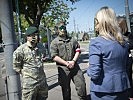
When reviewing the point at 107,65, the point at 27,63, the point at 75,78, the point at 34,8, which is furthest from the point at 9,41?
the point at 34,8

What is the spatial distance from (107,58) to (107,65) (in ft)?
0.28

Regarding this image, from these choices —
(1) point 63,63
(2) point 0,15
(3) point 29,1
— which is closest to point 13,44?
(2) point 0,15

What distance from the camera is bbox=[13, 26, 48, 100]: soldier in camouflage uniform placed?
17.7ft

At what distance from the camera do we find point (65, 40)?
6.53 meters

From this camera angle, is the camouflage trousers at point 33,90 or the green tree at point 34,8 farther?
the green tree at point 34,8

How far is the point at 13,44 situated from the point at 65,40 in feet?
4.11

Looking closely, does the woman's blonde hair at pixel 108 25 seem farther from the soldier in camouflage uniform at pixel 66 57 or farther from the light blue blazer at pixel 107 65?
the soldier in camouflage uniform at pixel 66 57

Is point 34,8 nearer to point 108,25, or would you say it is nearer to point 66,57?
point 66,57

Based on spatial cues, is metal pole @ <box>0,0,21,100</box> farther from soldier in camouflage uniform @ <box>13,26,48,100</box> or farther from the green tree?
the green tree

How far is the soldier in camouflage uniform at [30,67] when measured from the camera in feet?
17.7

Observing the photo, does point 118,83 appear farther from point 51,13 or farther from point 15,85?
point 51,13

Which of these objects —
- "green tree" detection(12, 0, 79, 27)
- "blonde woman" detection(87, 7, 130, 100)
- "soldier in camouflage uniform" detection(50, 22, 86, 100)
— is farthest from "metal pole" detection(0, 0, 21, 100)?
"green tree" detection(12, 0, 79, 27)

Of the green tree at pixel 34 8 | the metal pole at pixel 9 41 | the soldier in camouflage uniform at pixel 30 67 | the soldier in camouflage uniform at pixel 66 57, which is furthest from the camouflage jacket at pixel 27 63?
the green tree at pixel 34 8

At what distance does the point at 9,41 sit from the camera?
562cm
